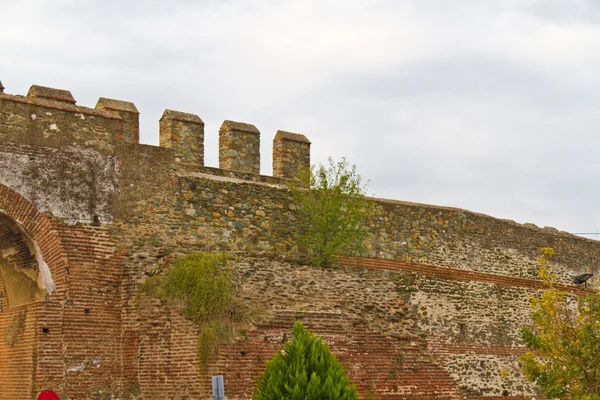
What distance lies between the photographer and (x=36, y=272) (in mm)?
16656

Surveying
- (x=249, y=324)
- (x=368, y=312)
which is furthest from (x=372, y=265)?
(x=249, y=324)

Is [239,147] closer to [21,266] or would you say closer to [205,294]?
[205,294]

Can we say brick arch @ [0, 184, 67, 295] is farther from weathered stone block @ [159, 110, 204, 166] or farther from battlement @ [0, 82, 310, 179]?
weathered stone block @ [159, 110, 204, 166]

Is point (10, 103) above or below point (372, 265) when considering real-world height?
above

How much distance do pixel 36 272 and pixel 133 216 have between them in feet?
6.58

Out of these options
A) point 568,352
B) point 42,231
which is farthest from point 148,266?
point 568,352

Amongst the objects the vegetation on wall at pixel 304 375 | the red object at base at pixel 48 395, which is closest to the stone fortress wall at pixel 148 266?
the red object at base at pixel 48 395

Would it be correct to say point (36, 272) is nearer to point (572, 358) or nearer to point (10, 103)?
point (10, 103)

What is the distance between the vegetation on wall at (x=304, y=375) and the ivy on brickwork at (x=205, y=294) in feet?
6.28

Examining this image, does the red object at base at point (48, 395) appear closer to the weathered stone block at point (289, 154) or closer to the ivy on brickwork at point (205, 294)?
the ivy on brickwork at point (205, 294)

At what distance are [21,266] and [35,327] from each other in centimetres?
124

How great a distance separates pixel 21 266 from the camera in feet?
55.3

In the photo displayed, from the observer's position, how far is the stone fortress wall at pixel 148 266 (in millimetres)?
16250

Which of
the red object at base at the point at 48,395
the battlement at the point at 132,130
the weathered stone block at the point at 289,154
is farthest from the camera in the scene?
the weathered stone block at the point at 289,154
